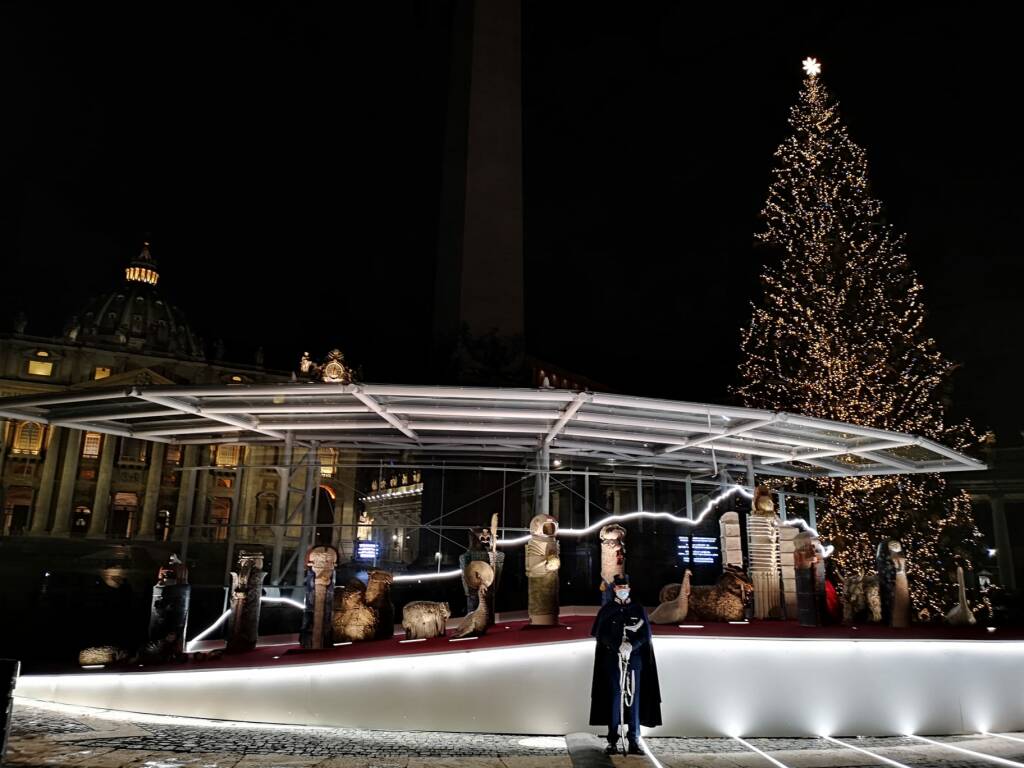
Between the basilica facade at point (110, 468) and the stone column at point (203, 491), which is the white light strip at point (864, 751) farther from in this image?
the stone column at point (203, 491)

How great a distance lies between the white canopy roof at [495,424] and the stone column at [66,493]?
57871 mm

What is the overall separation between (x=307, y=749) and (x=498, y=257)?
17189 mm

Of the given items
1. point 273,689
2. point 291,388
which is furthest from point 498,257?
point 273,689

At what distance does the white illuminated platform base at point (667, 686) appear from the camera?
22.5 ft

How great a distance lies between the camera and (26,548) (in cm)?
4262

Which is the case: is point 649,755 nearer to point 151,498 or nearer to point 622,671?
point 622,671

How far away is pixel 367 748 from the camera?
19.8 ft

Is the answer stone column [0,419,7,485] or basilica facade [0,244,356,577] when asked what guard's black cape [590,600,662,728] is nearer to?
basilica facade [0,244,356,577]

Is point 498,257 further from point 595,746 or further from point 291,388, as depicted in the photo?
point 595,746

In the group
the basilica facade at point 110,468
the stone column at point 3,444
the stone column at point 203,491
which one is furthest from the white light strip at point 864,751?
the stone column at point 3,444

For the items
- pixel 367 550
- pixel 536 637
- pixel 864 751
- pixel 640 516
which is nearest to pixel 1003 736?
pixel 864 751

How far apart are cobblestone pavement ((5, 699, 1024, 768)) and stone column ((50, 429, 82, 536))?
63.0 m

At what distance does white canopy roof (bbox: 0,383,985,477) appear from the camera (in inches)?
344

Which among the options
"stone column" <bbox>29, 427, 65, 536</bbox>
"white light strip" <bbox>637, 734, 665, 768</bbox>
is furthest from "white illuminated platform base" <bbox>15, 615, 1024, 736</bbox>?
"stone column" <bbox>29, 427, 65, 536</bbox>
